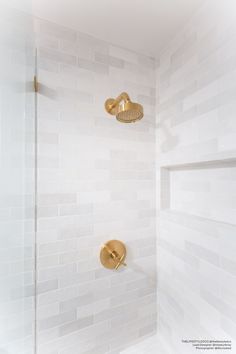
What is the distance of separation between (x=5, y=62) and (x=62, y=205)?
630mm

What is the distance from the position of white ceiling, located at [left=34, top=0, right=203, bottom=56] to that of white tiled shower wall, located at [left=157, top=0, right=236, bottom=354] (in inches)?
2.9

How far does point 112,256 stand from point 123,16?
1.18 metres

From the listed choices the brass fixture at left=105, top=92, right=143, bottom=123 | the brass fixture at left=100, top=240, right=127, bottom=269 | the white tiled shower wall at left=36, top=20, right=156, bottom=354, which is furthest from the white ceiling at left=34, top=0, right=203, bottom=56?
the brass fixture at left=100, top=240, right=127, bottom=269

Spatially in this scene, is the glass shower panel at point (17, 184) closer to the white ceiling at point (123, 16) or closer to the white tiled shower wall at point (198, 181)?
the white ceiling at point (123, 16)

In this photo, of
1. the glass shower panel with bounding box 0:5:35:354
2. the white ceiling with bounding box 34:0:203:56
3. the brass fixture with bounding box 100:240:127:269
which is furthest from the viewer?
the brass fixture with bounding box 100:240:127:269

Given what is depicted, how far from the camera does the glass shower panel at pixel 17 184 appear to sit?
2.39ft

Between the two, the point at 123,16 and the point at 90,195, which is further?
the point at 90,195

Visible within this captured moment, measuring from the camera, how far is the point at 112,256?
1.02m

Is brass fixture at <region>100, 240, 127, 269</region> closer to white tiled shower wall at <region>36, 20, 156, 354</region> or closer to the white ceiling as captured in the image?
white tiled shower wall at <region>36, 20, 156, 354</region>

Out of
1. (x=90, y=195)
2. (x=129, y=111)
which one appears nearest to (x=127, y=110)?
(x=129, y=111)

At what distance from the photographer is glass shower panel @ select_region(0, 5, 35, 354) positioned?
730 mm

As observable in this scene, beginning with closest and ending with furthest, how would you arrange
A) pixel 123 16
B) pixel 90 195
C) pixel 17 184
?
pixel 17 184 < pixel 123 16 < pixel 90 195

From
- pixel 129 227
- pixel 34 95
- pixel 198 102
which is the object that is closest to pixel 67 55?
pixel 34 95

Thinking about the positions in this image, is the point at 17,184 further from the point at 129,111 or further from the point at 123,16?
the point at 123,16
